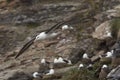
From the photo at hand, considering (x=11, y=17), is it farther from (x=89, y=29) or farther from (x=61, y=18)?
(x=89, y=29)

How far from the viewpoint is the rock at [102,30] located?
46.7 feet

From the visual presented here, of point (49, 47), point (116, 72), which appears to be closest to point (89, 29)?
point (49, 47)

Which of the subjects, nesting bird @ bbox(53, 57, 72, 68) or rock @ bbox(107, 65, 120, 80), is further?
nesting bird @ bbox(53, 57, 72, 68)

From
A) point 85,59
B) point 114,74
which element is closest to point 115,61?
point 114,74

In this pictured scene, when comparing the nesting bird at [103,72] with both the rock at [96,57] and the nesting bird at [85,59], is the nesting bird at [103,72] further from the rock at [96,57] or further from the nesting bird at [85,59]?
the nesting bird at [85,59]

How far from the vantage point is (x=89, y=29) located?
15.9 m

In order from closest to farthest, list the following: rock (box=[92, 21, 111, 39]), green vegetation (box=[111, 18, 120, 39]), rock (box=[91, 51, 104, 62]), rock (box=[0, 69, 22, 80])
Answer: rock (box=[91, 51, 104, 62]) → rock (box=[0, 69, 22, 80]) → green vegetation (box=[111, 18, 120, 39]) → rock (box=[92, 21, 111, 39])

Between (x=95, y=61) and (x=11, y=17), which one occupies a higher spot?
(x=11, y=17)

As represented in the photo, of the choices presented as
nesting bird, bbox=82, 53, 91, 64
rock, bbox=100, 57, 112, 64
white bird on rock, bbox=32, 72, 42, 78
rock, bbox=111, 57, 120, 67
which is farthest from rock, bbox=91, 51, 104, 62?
white bird on rock, bbox=32, 72, 42, 78

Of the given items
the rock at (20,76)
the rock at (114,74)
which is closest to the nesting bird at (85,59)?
the rock at (20,76)

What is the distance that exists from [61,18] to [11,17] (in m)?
2.13

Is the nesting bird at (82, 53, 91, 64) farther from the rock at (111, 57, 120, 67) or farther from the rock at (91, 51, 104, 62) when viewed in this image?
the rock at (111, 57, 120, 67)

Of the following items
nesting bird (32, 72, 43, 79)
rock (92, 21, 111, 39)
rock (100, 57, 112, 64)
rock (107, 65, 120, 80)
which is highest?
rock (92, 21, 111, 39)

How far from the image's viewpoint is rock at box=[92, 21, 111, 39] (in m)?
14.2
